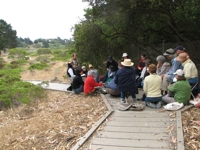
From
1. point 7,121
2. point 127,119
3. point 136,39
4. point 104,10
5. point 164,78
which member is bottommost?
point 7,121

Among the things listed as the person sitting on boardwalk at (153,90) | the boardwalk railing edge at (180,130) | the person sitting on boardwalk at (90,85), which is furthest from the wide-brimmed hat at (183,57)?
the person sitting on boardwalk at (90,85)

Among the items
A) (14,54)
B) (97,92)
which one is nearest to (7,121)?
(97,92)

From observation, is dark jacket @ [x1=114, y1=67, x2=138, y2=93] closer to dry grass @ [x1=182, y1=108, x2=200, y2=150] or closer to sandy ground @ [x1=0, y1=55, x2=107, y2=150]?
sandy ground @ [x1=0, y1=55, x2=107, y2=150]

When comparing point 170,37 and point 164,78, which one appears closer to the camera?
point 164,78

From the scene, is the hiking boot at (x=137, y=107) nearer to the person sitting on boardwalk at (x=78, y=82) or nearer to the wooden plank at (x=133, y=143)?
the wooden plank at (x=133, y=143)

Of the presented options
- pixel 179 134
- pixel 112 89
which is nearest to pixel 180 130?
pixel 179 134

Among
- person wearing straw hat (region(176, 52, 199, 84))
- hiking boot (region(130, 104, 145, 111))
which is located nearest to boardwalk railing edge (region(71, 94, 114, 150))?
hiking boot (region(130, 104, 145, 111))

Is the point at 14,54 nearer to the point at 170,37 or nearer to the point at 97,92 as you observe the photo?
the point at 170,37

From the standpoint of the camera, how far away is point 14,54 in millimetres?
32375

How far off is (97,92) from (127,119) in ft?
10.7

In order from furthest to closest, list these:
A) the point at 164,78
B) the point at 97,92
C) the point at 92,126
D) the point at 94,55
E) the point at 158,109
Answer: the point at 94,55
the point at 97,92
the point at 164,78
the point at 158,109
the point at 92,126

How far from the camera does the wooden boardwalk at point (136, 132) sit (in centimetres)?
431

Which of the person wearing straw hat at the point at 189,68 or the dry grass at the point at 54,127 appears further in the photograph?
the person wearing straw hat at the point at 189,68

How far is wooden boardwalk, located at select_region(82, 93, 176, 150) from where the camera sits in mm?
4309
